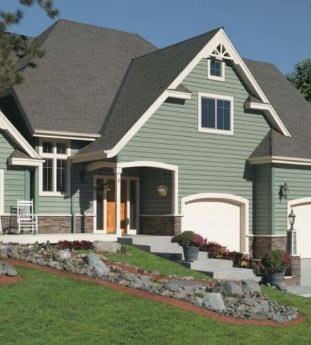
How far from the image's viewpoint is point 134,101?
25.7m

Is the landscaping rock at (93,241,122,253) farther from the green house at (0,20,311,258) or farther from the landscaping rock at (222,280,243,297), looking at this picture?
the landscaping rock at (222,280,243,297)

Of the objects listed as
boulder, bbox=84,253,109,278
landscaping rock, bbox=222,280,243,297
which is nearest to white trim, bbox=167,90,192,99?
boulder, bbox=84,253,109,278

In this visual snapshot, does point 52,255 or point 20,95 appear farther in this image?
point 20,95

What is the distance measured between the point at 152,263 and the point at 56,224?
5620mm

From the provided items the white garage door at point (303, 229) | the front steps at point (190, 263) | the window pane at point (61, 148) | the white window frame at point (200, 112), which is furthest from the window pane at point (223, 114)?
the window pane at point (61, 148)

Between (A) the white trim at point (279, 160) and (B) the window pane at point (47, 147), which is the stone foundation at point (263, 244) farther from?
(B) the window pane at point (47, 147)

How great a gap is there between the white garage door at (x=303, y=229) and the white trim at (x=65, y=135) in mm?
9247

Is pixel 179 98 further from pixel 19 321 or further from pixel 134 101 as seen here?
pixel 19 321

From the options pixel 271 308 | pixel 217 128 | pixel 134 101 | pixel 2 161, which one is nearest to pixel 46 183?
pixel 2 161

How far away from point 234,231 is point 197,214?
197cm

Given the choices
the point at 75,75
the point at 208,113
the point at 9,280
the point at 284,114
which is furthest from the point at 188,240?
the point at 284,114

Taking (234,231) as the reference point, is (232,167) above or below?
above

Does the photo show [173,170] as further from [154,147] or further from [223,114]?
[223,114]

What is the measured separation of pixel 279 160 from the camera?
26.3 metres
